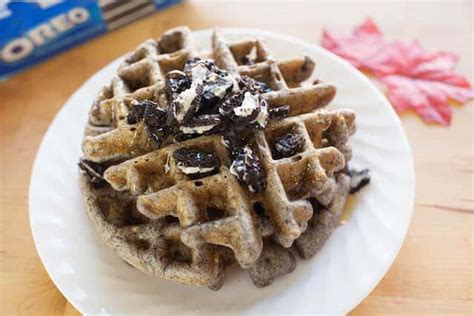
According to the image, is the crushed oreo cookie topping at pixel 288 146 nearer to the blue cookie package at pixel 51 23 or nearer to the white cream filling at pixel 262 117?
the white cream filling at pixel 262 117

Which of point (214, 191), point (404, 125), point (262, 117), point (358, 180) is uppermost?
point (262, 117)

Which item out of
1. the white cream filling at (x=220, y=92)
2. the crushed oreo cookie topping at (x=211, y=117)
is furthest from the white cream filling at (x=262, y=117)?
the white cream filling at (x=220, y=92)

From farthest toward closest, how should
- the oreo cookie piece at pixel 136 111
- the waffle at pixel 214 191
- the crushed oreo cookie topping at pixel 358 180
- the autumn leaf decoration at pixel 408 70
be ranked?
the autumn leaf decoration at pixel 408 70 → the crushed oreo cookie topping at pixel 358 180 → the oreo cookie piece at pixel 136 111 → the waffle at pixel 214 191

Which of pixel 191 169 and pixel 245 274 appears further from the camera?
pixel 245 274

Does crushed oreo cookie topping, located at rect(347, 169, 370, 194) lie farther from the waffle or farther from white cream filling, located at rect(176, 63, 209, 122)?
white cream filling, located at rect(176, 63, 209, 122)

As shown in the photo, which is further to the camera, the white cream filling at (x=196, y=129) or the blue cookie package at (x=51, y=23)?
the blue cookie package at (x=51, y=23)

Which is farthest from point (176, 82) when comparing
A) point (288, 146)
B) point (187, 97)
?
point (288, 146)

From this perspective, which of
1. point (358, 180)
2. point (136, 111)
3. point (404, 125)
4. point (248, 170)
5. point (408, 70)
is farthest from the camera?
point (408, 70)

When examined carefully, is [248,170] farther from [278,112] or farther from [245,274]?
[245,274]
